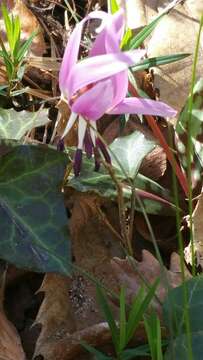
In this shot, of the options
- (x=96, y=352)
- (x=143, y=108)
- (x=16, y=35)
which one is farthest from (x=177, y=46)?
(x=96, y=352)

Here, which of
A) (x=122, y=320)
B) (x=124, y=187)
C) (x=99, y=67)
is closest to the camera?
(x=99, y=67)

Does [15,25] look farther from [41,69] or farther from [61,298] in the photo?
[61,298]

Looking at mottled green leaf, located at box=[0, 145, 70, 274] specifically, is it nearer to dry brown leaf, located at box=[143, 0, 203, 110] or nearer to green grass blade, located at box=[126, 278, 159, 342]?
green grass blade, located at box=[126, 278, 159, 342]

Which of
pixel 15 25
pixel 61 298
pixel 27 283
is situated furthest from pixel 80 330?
pixel 15 25

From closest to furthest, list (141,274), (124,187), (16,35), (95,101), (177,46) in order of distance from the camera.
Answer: (95,101), (141,274), (124,187), (16,35), (177,46)

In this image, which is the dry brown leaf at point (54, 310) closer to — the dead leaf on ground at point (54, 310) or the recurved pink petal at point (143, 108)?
the dead leaf on ground at point (54, 310)

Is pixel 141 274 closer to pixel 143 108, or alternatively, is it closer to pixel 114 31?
pixel 143 108

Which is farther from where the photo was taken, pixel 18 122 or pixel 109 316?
pixel 18 122
